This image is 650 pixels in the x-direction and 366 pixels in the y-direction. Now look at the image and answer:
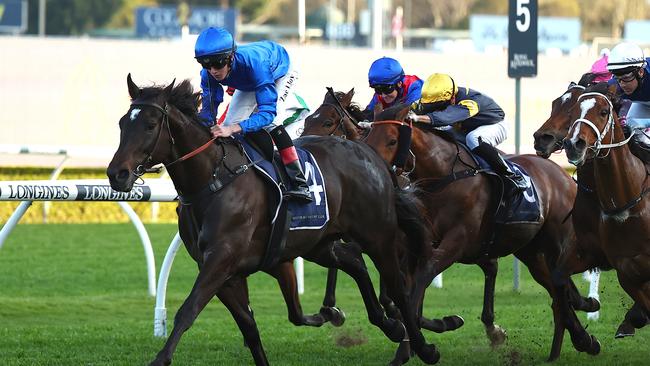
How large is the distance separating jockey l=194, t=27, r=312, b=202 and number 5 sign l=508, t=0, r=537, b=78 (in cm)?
443

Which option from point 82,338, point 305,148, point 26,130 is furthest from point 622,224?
point 26,130

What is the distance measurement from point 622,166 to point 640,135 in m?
0.34

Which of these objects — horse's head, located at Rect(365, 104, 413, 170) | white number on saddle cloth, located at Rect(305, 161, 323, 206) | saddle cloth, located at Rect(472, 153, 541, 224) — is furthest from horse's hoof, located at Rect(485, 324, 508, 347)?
white number on saddle cloth, located at Rect(305, 161, 323, 206)

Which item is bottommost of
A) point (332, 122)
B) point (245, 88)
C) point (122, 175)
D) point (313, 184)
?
point (313, 184)

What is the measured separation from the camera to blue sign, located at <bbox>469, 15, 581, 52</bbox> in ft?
152

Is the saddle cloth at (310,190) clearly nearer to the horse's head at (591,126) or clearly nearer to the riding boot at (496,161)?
the horse's head at (591,126)

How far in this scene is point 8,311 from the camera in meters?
9.05

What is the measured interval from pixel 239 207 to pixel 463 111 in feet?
7.00

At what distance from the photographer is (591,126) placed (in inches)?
229

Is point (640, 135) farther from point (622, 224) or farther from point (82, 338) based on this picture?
point (82, 338)

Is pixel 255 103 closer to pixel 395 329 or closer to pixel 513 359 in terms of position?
pixel 395 329

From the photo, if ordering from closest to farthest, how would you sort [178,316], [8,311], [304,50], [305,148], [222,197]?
[178,316]
[222,197]
[305,148]
[8,311]
[304,50]

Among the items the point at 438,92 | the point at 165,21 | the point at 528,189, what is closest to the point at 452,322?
the point at 528,189

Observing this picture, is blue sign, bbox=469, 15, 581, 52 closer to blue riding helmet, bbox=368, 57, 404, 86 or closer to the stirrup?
blue riding helmet, bbox=368, 57, 404, 86
